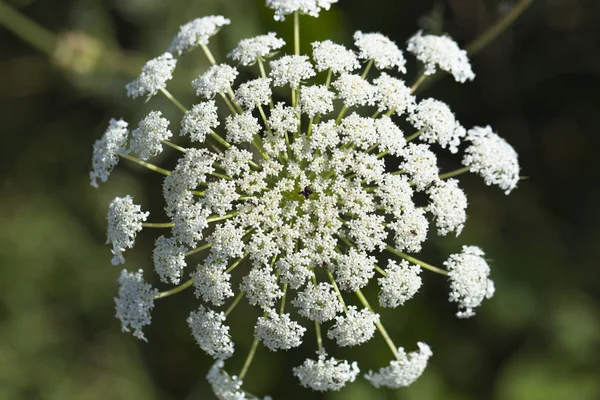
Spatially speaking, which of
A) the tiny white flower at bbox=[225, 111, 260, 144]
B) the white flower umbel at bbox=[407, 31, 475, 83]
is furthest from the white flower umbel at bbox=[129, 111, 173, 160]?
the white flower umbel at bbox=[407, 31, 475, 83]

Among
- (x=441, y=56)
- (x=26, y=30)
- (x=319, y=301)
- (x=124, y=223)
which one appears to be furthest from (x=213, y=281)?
(x=26, y=30)

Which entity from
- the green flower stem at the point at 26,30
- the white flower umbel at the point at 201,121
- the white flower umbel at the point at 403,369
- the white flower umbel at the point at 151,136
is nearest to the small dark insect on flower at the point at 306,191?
the white flower umbel at the point at 201,121

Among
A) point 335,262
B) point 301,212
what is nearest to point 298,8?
point 301,212

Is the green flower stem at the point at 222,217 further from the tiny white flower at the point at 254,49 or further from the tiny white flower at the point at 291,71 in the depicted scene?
the tiny white flower at the point at 254,49

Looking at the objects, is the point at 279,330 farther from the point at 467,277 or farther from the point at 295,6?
the point at 295,6

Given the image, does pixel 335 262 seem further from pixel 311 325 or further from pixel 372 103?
pixel 311 325

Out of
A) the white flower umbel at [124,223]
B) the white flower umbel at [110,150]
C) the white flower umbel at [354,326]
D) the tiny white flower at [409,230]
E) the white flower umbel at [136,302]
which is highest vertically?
the white flower umbel at [110,150]
